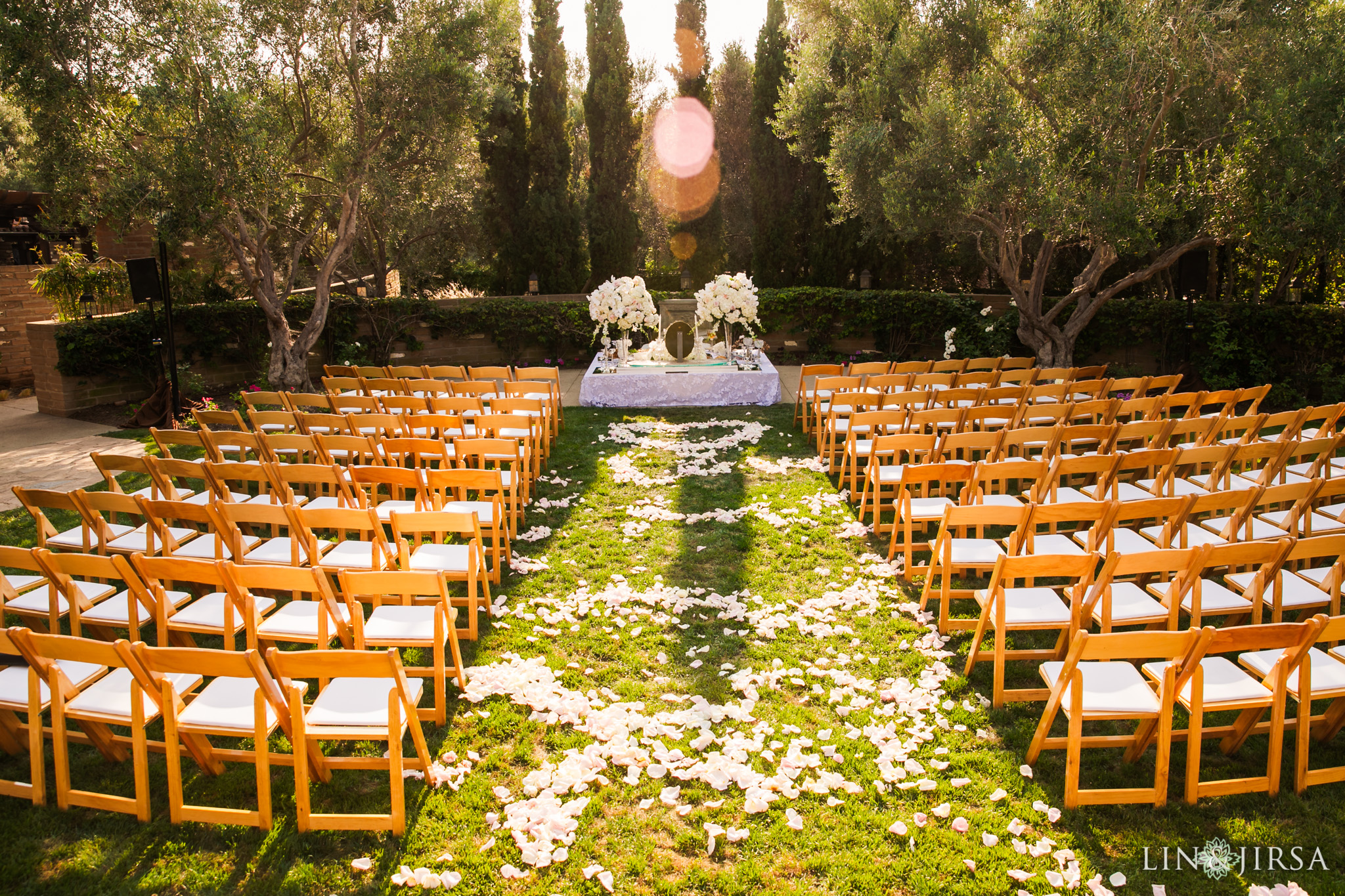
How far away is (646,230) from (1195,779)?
71.2 feet

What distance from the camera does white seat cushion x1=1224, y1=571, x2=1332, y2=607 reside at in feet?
13.4

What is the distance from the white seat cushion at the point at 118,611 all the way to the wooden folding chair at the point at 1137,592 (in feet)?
14.2

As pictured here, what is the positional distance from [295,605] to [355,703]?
1.10 m

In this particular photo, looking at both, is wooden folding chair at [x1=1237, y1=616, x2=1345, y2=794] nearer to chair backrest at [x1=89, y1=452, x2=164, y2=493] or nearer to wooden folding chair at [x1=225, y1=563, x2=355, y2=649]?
wooden folding chair at [x1=225, y1=563, x2=355, y2=649]

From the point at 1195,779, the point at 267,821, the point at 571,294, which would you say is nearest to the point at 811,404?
the point at 1195,779

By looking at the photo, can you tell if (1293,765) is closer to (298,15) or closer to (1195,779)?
(1195,779)

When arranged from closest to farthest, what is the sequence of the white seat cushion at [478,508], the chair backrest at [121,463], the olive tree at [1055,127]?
the white seat cushion at [478,508] → the chair backrest at [121,463] → the olive tree at [1055,127]

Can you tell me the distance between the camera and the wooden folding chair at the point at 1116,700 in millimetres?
3070

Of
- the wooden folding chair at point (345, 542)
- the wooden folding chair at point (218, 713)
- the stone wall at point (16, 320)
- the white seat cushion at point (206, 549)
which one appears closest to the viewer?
the wooden folding chair at point (218, 713)

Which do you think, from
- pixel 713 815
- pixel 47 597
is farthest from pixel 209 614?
pixel 713 815

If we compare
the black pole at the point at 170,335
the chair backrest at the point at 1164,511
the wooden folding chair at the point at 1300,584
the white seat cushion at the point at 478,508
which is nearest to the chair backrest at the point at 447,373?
the black pole at the point at 170,335

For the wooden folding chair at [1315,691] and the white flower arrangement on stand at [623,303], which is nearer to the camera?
the wooden folding chair at [1315,691]

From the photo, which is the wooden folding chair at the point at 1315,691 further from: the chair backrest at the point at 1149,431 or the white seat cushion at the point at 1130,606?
the chair backrest at the point at 1149,431

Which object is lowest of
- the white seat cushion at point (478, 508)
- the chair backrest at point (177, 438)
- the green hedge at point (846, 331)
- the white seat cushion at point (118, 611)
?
the white seat cushion at point (118, 611)
